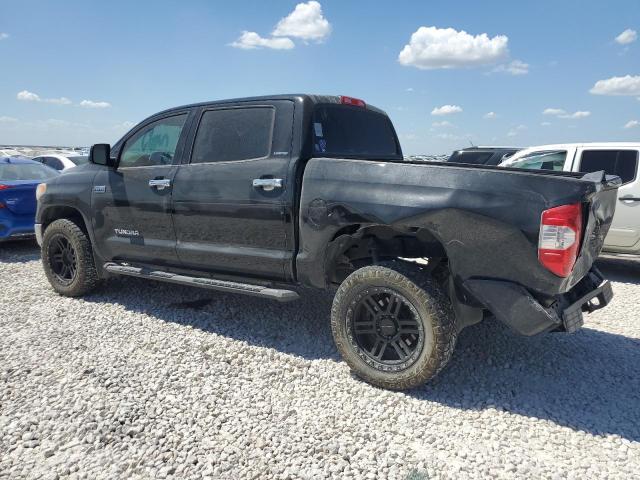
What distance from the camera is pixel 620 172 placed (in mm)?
6328

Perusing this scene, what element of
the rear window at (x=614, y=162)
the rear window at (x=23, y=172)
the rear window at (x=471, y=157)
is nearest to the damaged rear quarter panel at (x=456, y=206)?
the rear window at (x=614, y=162)

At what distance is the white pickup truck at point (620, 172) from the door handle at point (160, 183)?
17.6ft

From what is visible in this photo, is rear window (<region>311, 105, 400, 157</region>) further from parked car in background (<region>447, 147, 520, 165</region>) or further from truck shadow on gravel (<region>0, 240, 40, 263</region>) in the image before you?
parked car in background (<region>447, 147, 520, 165</region>)

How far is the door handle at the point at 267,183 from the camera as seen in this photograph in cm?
353

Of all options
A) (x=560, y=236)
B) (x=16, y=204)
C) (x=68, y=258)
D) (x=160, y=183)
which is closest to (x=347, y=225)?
(x=560, y=236)

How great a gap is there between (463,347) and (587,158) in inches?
164

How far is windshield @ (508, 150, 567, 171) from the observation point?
22.5 ft

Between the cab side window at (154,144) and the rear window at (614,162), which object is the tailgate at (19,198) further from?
the rear window at (614,162)

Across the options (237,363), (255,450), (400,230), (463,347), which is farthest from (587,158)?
(255,450)

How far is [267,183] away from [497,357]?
226 cm

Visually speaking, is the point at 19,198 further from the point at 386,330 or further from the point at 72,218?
the point at 386,330

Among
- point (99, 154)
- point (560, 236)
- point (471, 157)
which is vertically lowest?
point (471, 157)

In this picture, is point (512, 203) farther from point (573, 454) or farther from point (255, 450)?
point (255, 450)

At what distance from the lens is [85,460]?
2.50 metres
